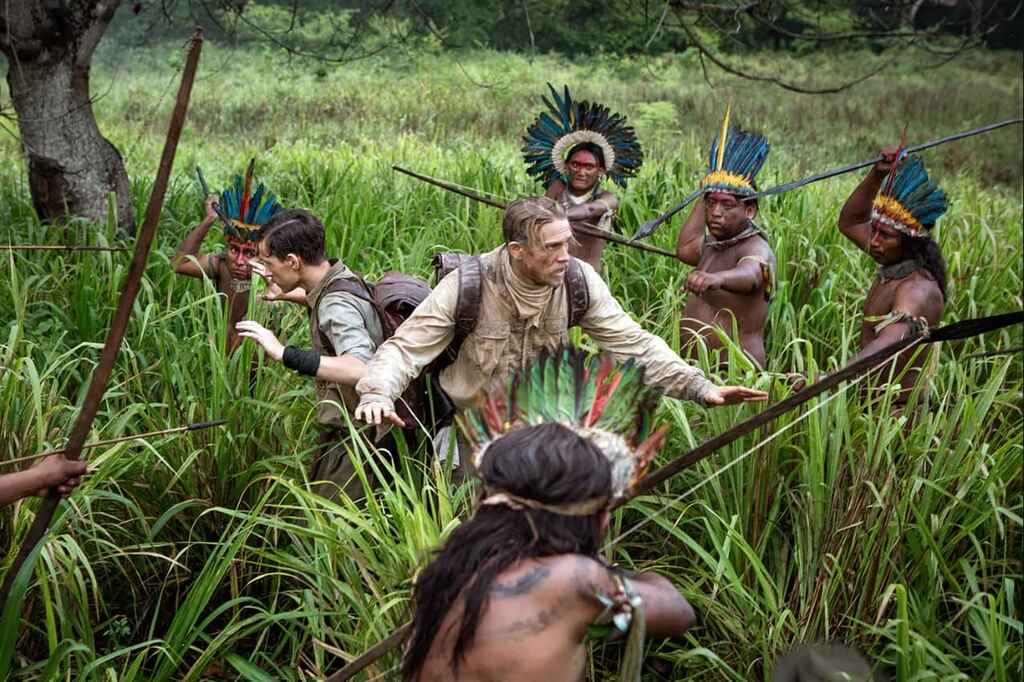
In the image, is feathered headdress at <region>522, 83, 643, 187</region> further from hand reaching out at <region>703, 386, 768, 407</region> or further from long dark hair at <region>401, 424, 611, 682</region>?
long dark hair at <region>401, 424, 611, 682</region>

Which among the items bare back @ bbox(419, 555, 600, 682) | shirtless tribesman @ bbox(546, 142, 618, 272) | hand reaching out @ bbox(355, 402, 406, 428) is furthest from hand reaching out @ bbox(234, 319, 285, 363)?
shirtless tribesman @ bbox(546, 142, 618, 272)

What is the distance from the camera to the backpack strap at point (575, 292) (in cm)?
340

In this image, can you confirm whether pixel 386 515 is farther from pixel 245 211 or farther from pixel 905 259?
pixel 905 259

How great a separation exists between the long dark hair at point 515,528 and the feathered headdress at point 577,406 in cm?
20

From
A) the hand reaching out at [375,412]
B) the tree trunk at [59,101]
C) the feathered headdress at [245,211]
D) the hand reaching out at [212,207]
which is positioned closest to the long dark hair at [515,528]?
the hand reaching out at [375,412]

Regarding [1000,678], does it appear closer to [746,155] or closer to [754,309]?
[754,309]

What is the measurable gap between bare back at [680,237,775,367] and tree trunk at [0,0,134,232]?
10.7 feet

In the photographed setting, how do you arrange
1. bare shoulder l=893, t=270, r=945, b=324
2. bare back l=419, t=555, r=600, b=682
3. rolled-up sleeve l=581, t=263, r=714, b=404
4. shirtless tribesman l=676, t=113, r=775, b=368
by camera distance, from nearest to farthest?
bare back l=419, t=555, r=600, b=682, rolled-up sleeve l=581, t=263, r=714, b=404, bare shoulder l=893, t=270, r=945, b=324, shirtless tribesman l=676, t=113, r=775, b=368

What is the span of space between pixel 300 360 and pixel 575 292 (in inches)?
34.5

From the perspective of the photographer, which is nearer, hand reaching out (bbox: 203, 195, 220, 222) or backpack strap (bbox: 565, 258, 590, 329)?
backpack strap (bbox: 565, 258, 590, 329)

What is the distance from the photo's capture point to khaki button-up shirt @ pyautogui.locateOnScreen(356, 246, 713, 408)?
326 cm

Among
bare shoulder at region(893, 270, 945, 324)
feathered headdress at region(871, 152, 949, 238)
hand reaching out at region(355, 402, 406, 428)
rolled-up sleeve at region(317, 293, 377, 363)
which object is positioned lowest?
hand reaching out at region(355, 402, 406, 428)

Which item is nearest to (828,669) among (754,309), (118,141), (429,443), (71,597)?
(429,443)

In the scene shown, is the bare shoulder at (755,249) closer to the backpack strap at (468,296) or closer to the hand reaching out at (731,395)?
the hand reaching out at (731,395)
